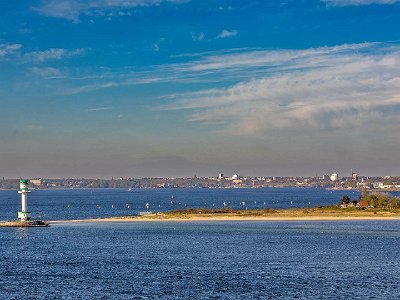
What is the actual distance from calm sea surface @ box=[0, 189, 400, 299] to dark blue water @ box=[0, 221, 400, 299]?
0.12 m

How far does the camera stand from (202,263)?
102438 millimetres

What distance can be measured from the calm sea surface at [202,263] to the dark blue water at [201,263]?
12cm

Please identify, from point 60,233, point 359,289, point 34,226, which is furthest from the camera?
point 34,226

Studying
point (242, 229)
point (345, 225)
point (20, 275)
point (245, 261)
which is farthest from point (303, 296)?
point (345, 225)

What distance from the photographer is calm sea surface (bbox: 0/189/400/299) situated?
77.9 m

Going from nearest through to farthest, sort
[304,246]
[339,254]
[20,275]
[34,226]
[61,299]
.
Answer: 1. [61,299]
2. [20,275]
3. [339,254]
4. [304,246]
5. [34,226]

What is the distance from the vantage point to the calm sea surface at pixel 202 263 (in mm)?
77938

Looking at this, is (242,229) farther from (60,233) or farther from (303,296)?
(303,296)

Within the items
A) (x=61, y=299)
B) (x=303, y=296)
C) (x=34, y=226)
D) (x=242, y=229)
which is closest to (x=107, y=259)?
(x=61, y=299)

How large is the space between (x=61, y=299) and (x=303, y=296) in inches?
979

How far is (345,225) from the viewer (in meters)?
182

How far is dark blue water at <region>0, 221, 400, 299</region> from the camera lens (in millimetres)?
77919

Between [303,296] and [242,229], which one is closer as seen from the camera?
[303,296]

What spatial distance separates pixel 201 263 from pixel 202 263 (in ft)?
0.47
